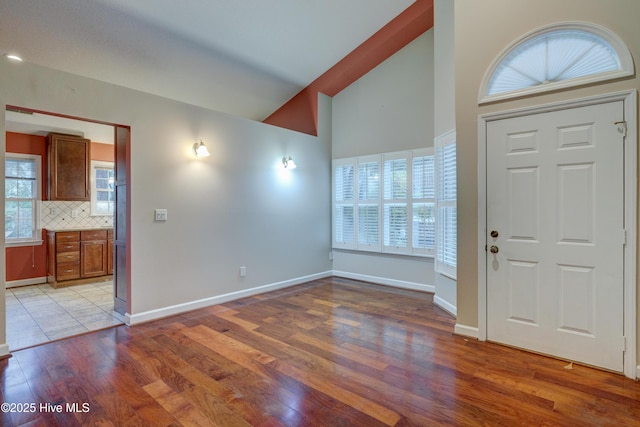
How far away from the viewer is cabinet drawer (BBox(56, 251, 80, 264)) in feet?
17.1

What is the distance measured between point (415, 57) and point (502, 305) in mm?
3625

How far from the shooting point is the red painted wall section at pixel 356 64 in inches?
172

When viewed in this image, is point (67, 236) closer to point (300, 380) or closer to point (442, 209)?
point (300, 380)

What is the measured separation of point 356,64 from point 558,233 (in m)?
3.79

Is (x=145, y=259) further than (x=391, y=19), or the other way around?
(x=391, y=19)

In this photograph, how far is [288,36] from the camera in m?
4.36

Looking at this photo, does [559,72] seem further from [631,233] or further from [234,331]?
[234,331]

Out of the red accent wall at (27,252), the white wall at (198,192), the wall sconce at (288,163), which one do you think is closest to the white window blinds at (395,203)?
the white wall at (198,192)

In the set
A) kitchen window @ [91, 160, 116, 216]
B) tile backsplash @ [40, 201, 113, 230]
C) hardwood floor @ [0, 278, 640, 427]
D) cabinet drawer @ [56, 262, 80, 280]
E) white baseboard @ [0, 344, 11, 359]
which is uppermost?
kitchen window @ [91, 160, 116, 216]

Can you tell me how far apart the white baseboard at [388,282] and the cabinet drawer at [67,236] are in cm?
449

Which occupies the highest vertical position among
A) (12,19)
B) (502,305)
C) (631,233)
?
(12,19)

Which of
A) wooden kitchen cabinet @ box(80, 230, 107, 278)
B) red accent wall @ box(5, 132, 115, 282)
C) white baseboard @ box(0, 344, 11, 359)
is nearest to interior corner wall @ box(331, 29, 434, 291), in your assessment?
wooden kitchen cabinet @ box(80, 230, 107, 278)

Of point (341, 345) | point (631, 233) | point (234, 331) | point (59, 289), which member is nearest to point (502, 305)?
point (631, 233)

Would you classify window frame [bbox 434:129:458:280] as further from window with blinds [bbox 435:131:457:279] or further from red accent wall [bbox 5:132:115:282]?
red accent wall [bbox 5:132:115:282]
